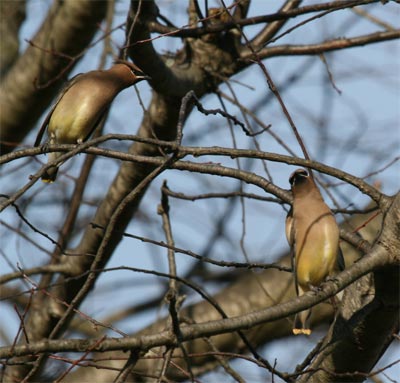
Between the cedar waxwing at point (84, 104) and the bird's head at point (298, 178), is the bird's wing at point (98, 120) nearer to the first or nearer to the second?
the cedar waxwing at point (84, 104)

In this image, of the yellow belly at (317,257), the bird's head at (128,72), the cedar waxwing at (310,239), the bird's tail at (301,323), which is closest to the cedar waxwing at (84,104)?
Result: the bird's head at (128,72)

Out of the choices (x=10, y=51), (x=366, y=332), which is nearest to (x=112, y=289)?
(x=10, y=51)

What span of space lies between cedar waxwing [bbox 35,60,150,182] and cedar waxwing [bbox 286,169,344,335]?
1.30 meters

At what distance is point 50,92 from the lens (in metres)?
6.19

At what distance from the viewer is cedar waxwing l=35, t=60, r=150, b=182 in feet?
17.2

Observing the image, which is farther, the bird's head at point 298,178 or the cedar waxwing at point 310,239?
the bird's head at point 298,178

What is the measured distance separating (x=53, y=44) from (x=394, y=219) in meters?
3.34

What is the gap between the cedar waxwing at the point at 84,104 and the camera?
5.23 meters

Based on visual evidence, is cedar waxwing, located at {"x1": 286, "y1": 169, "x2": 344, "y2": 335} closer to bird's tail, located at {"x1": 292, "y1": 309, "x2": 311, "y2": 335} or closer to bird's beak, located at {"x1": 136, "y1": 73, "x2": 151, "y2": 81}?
bird's tail, located at {"x1": 292, "y1": 309, "x2": 311, "y2": 335}

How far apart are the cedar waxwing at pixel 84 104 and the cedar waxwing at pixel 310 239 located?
130 centimetres

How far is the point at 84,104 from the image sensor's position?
523 centimetres

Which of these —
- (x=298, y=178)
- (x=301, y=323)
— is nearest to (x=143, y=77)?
(x=298, y=178)

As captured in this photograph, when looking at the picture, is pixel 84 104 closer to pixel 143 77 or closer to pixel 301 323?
pixel 143 77

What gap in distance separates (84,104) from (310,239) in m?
1.65
